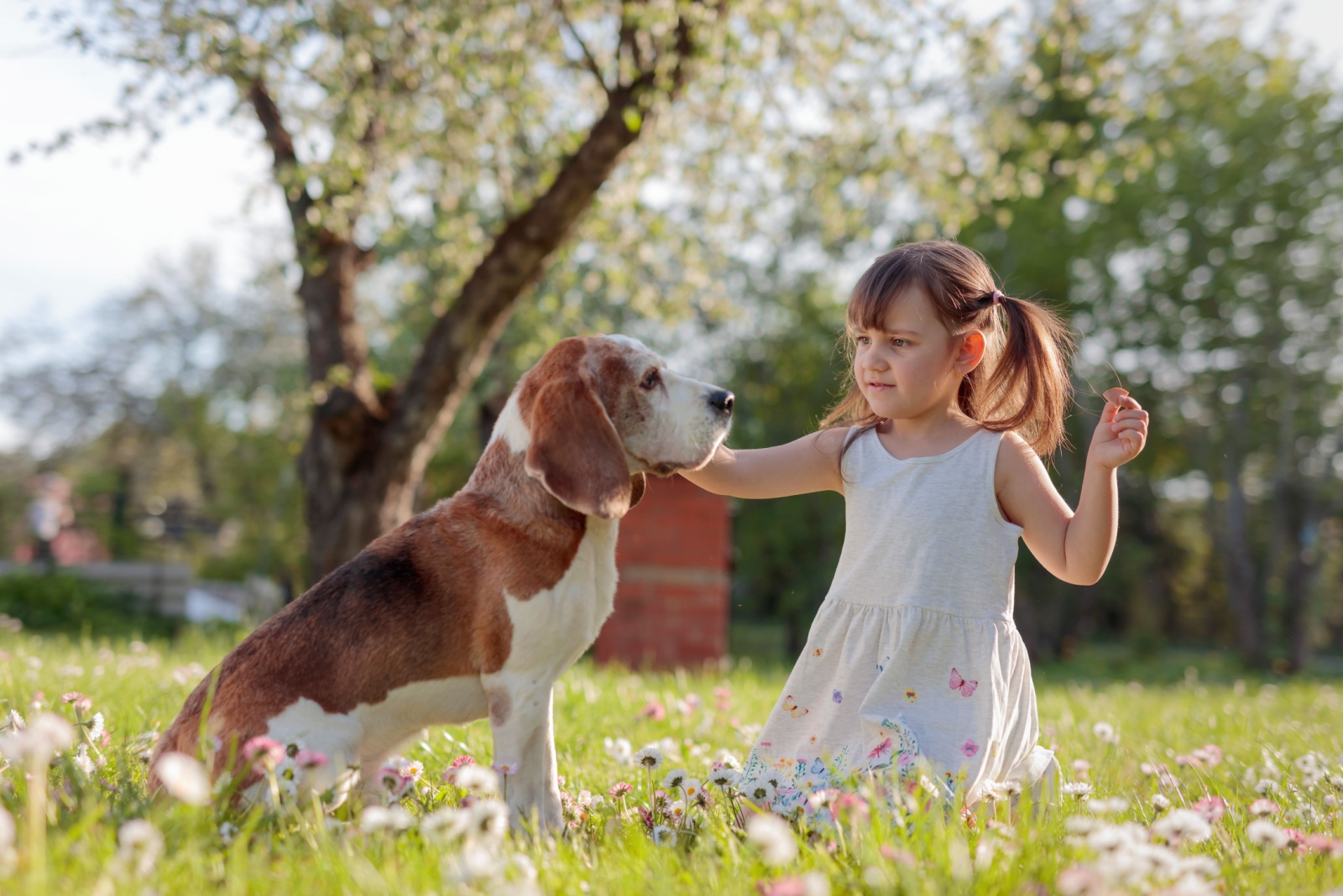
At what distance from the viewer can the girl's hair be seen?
11.2 ft

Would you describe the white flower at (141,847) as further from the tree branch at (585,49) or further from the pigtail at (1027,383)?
the tree branch at (585,49)

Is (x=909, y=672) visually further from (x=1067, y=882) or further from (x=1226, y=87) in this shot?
(x=1226, y=87)

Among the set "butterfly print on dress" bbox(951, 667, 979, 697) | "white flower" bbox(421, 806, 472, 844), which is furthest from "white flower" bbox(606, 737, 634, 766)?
"white flower" bbox(421, 806, 472, 844)

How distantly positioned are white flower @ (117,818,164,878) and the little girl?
6.00ft

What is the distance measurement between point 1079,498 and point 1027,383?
51cm

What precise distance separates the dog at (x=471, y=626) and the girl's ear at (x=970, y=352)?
0.99 meters

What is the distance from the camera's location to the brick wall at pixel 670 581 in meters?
9.80

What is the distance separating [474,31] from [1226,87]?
17.5 meters

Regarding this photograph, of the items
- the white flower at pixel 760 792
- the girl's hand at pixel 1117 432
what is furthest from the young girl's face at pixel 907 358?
the white flower at pixel 760 792

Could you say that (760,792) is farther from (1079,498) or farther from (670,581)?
(670,581)

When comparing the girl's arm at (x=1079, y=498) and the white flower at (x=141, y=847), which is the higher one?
the girl's arm at (x=1079, y=498)

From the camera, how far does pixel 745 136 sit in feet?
33.0

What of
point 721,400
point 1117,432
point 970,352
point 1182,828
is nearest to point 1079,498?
point 1117,432

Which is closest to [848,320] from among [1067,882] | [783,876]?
[783,876]
